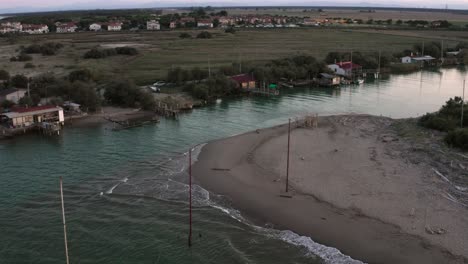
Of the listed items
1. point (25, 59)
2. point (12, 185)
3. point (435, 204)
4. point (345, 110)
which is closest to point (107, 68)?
point (25, 59)

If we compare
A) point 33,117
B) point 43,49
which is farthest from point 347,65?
point 43,49

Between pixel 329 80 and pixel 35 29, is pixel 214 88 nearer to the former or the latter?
pixel 329 80

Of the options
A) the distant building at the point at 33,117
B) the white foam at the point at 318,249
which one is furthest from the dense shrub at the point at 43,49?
the white foam at the point at 318,249

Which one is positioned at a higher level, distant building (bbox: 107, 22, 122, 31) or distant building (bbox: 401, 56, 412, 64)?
distant building (bbox: 107, 22, 122, 31)

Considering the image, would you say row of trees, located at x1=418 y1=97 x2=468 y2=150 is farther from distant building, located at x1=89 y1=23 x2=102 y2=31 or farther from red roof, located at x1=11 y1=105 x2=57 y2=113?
distant building, located at x1=89 y1=23 x2=102 y2=31

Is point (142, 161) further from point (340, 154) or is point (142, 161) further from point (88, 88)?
point (88, 88)

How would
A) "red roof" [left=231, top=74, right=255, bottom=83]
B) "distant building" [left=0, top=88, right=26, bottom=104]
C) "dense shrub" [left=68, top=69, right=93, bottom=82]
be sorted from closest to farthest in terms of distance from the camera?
"distant building" [left=0, top=88, right=26, bottom=104] < "dense shrub" [left=68, top=69, right=93, bottom=82] < "red roof" [left=231, top=74, right=255, bottom=83]

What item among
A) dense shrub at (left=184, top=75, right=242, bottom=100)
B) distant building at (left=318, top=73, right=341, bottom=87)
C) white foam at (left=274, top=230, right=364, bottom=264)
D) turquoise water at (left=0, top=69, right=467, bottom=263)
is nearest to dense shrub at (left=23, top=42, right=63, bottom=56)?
dense shrub at (left=184, top=75, right=242, bottom=100)
